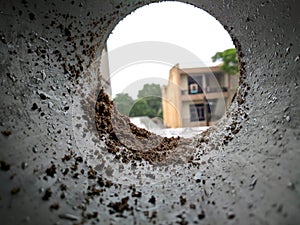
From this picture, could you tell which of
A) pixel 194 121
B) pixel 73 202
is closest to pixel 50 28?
pixel 73 202

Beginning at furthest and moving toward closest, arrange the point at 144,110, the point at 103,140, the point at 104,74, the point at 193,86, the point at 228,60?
1. the point at 144,110
2. the point at 193,86
3. the point at 228,60
4. the point at 104,74
5. the point at 103,140

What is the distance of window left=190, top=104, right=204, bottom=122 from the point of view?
444 cm

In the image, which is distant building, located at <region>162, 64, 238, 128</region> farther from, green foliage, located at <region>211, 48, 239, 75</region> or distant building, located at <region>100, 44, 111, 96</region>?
distant building, located at <region>100, 44, 111, 96</region>

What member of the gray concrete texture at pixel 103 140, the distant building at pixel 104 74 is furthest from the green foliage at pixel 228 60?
the gray concrete texture at pixel 103 140

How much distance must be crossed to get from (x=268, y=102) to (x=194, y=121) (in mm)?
3289

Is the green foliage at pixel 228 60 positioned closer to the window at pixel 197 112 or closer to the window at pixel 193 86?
the window at pixel 193 86

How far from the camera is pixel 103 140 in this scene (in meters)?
1.35

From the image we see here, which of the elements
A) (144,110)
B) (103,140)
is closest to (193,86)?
(144,110)

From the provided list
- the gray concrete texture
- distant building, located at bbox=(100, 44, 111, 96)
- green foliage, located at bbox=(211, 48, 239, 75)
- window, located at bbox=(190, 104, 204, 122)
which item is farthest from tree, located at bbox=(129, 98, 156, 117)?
the gray concrete texture

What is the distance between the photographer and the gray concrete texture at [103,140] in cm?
69

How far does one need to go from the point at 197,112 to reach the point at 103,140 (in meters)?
3.37

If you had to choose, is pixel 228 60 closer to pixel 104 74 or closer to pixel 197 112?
pixel 197 112

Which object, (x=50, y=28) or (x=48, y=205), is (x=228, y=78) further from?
(x=48, y=205)

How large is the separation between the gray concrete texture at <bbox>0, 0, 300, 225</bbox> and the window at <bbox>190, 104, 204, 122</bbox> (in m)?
3.09
